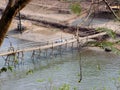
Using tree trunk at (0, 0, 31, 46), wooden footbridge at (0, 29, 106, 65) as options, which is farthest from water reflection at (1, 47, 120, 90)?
tree trunk at (0, 0, 31, 46)

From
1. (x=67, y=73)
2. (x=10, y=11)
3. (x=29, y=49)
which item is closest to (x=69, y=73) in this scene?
(x=67, y=73)

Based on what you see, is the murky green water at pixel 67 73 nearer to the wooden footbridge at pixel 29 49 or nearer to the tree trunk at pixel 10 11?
the wooden footbridge at pixel 29 49

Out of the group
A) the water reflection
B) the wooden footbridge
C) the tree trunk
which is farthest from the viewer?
the wooden footbridge

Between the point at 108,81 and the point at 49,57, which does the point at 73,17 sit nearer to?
the point at 49,57

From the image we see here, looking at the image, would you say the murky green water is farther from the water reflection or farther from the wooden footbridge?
the wooden footbridge

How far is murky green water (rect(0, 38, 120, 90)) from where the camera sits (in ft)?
46.7

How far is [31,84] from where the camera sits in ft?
47.6

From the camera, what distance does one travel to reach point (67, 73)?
16.1 m

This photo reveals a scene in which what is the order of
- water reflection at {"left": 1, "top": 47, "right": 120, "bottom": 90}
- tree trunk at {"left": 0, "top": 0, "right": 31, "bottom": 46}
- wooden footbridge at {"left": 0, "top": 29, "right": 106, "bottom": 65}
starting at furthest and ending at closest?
1. wooden footbridge at {"left": 0, "top": 29, "right": 106, "bottom": 65}
2. water reflection at {"left": 1, "top": 47, "right": 120, "bottom": 90}
3. tree trunk at {"left": 0, "top": 0, "right": 31, "bottom": 46}

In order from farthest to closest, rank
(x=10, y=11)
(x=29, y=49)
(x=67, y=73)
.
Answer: (x=29, y=49) < (x=67, y=73) < (x=10, y=11)

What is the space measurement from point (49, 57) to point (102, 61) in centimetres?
281

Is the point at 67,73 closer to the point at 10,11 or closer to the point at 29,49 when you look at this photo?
the point at 29,49

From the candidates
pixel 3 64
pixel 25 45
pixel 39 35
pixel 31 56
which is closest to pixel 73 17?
pixel 39 35

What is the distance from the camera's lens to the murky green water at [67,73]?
14242 mm
